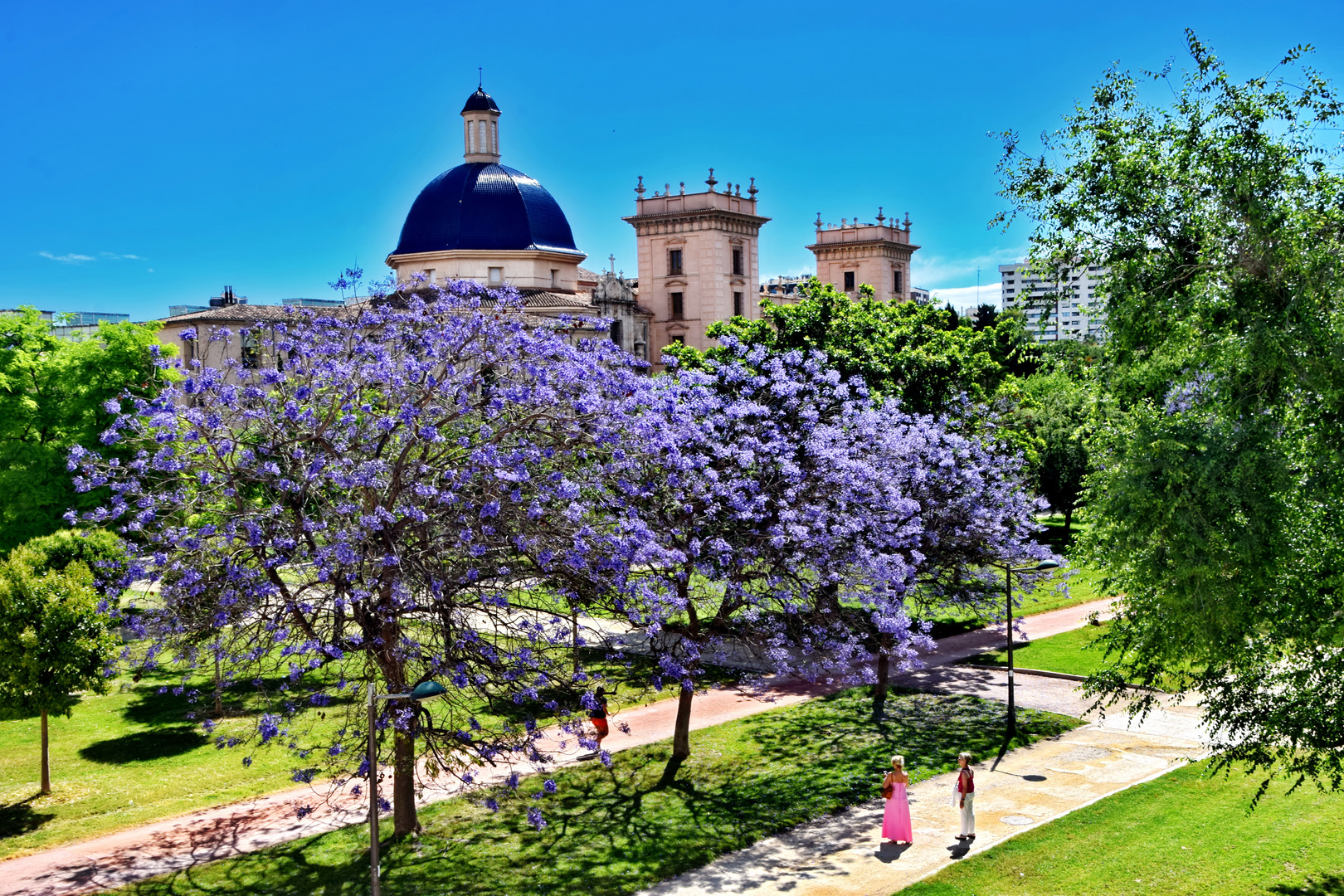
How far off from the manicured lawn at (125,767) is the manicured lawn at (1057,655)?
9094mm

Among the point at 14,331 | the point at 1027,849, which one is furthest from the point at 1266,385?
the point at 14,331

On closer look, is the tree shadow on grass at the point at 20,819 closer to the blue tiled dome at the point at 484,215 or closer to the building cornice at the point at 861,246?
the blue tiled dome at the point at 484,215

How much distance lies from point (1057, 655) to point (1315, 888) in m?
14.2

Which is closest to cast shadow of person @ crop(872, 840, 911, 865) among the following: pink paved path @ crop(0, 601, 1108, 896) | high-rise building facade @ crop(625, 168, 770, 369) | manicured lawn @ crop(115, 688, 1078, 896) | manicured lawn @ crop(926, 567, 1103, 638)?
manicured lawn @ crop(115, 688, 1078, 896)

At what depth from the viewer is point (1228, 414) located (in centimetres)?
1202

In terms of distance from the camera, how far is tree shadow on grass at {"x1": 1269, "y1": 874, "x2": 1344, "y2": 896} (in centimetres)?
1367

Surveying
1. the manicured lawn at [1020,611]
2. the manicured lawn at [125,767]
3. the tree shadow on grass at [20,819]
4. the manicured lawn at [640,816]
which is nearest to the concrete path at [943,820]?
the manicured lawn at [640,816]

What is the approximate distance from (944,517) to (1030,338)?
8.98 m

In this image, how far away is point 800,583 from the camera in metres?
18.5

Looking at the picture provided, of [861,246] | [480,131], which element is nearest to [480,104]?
[480,131]

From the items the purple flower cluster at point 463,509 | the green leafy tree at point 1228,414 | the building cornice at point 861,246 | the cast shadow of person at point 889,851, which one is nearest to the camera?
the green leafy tree at point 1228,414

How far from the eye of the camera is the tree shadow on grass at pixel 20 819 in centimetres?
1717

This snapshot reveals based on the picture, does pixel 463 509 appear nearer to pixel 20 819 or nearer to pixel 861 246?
pixel 20 819

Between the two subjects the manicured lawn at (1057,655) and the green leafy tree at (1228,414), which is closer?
the green leafy tree at (1228,414)
